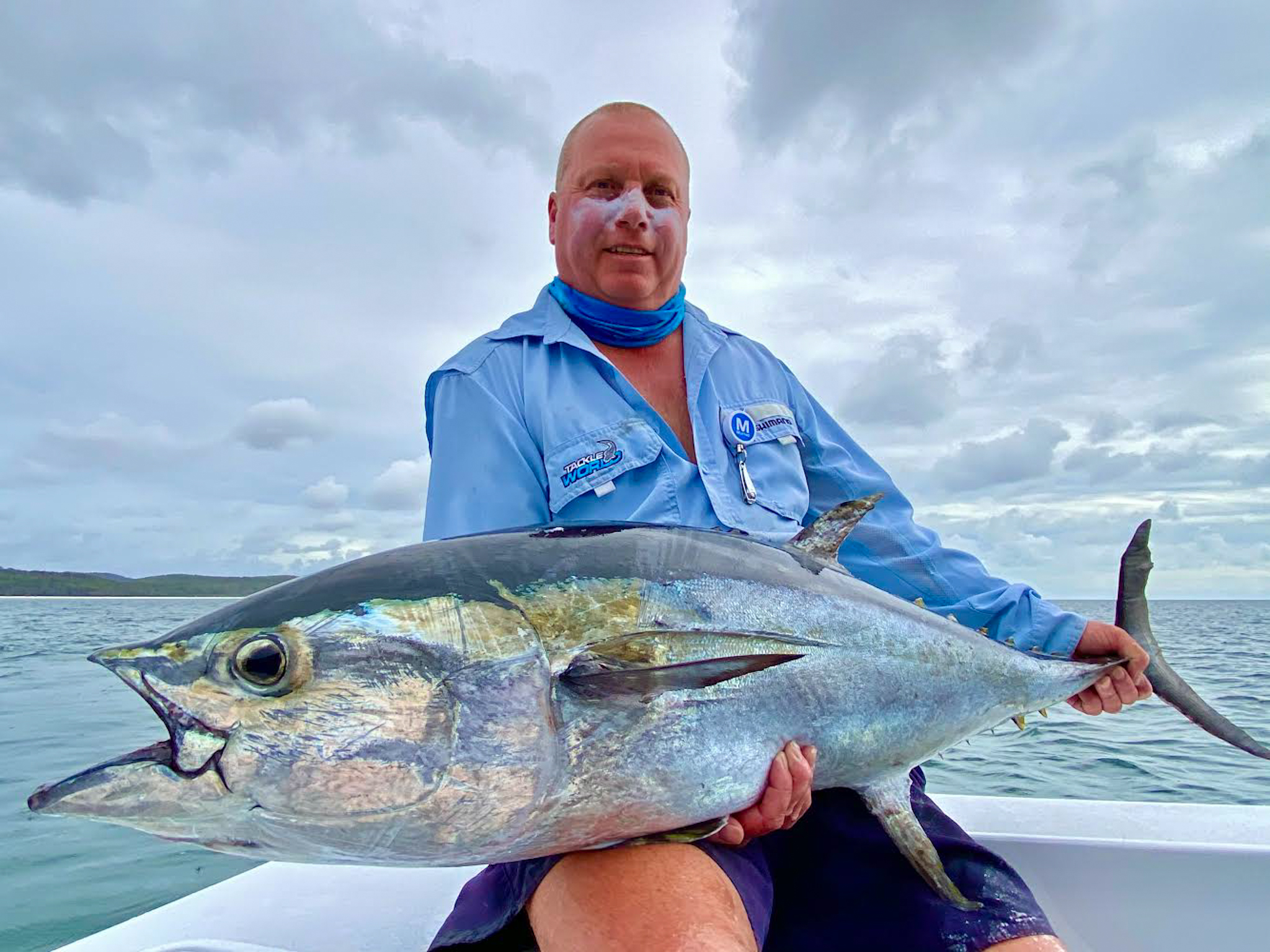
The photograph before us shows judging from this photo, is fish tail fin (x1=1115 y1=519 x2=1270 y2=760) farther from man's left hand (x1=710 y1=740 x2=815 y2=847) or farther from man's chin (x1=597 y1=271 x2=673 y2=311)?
man's chin (x1=597 y1=271 x2=673 y2=311)

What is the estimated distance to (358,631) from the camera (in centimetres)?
130

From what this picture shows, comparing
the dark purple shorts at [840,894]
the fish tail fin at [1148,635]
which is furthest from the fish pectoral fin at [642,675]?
the fish tail fin at [1148,635]

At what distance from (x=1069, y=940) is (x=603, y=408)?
2.17 meters

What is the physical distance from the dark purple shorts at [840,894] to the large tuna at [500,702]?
0.14m

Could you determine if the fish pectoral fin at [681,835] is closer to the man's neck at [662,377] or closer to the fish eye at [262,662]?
the fish eye at [262,662]

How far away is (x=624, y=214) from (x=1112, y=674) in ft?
6.26

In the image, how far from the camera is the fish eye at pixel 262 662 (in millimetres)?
1254

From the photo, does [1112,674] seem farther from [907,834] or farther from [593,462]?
[593,462]

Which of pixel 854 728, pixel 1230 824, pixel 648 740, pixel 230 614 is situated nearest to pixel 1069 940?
pixel 1230 824

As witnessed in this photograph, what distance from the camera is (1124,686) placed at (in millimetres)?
2428

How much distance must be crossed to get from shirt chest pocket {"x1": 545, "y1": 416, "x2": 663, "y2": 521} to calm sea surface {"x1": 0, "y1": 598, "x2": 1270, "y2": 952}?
0.91 m

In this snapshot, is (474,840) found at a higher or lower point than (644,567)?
lower

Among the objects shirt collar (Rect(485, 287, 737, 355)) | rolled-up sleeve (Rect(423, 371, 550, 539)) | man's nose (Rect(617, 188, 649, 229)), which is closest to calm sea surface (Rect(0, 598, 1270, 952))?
rolled-up sleeve (Rect(423, 371, 550, 539))

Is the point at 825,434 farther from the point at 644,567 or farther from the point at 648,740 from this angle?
the point at 648,740
